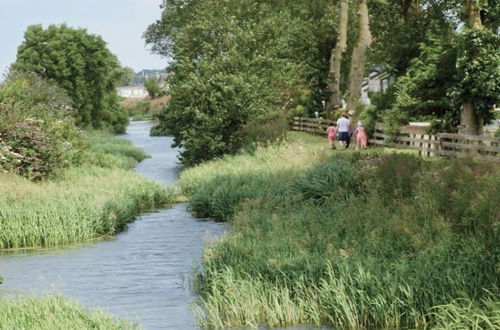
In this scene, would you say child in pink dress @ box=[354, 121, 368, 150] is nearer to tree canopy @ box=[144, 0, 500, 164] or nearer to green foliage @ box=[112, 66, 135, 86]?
tree canopy @ box=[144, 0, 500, 164]

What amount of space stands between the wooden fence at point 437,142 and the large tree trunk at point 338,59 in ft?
41.5

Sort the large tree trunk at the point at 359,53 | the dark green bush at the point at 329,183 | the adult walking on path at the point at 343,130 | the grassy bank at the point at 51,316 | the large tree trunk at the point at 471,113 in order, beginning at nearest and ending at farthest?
the grassy bank at the point at 51,316, the dark green bush at the point at 329,183, the large tree trunk at the point at 471,113, the adult walking on path at the point at 343,130, the large tree trunk at the point at 359,53

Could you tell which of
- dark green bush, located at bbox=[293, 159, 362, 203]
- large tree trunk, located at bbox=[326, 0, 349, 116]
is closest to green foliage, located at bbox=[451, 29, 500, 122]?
dark green bush, located at bbox=[293, 159, 362, 203]

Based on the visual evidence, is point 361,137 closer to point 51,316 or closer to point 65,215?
point 65,215

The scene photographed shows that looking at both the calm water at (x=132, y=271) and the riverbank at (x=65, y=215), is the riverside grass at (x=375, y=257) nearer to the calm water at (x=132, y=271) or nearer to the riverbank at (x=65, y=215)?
the calm water at (x=132, y=271)

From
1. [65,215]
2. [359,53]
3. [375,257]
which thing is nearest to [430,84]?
[359,53]

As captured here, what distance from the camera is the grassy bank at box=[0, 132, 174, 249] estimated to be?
28125mm

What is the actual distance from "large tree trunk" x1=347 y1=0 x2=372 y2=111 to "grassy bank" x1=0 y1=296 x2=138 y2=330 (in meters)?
40.5

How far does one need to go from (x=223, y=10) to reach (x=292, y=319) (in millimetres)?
44168

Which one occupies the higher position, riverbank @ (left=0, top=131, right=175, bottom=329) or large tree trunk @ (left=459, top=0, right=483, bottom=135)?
large tree trunk @ (left=459, top=0, right=483, bottom=135)

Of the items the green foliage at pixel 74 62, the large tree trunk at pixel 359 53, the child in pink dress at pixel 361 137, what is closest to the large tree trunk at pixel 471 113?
the child in pink dress at pixel 361 137

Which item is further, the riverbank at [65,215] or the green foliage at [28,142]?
the green foliage at [28,142]

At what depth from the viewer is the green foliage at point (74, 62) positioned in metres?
108

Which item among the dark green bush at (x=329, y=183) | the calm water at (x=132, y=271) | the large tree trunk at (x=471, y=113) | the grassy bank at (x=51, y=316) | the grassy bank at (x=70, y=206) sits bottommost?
the calm water at (x=132, y=271)
